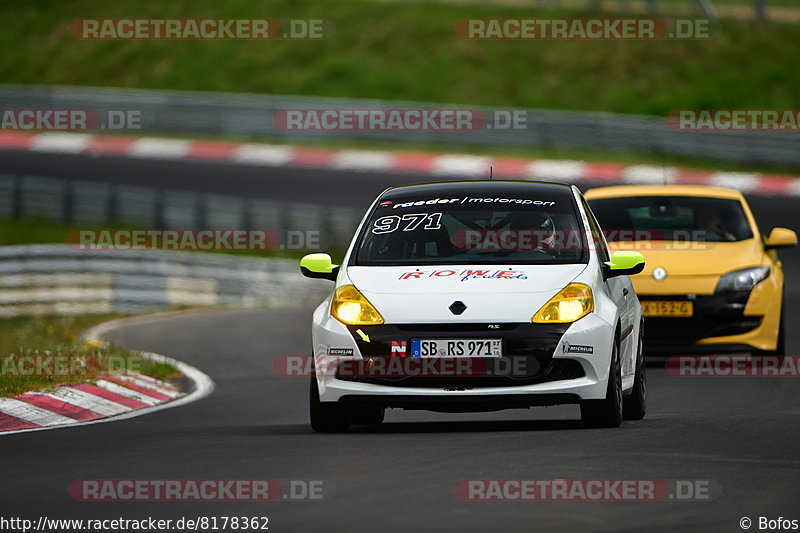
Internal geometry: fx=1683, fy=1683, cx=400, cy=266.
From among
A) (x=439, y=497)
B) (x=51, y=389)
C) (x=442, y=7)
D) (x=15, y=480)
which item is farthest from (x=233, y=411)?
(x=442, y=7)

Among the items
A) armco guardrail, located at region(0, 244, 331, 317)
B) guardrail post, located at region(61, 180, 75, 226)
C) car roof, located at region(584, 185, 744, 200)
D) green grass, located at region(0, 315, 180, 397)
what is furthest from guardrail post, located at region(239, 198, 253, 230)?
car roof, located at region(584, 185, 744, 200)

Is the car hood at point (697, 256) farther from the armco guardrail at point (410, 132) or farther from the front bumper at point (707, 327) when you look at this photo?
the armco guardrail at point (410, 132)

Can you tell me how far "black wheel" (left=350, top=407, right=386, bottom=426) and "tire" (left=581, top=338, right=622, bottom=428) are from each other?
1.35 m

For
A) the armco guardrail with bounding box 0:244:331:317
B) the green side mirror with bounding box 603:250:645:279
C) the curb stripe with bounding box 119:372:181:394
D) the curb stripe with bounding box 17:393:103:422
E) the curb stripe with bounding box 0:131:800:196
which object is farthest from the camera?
the curb stripe with bounding box 0:131:800:196

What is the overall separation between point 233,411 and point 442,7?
32.9 metres

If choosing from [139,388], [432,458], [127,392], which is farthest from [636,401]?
[139,388]

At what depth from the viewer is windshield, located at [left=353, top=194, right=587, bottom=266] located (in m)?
10.1

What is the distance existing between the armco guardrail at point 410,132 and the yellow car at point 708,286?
56.1 ft

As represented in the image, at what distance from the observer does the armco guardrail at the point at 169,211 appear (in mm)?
25734

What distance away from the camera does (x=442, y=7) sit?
43594mm

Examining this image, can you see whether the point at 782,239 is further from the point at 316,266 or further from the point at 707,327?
the point at 316,266

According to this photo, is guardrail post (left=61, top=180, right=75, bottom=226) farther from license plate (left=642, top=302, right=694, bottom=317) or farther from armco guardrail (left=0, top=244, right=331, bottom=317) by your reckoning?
license plate (left=642, top=302, right=694, bottom=317)

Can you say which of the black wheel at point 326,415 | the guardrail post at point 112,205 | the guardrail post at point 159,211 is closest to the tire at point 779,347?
the black wheel at point 326,415

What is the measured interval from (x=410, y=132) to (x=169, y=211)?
9131mm
